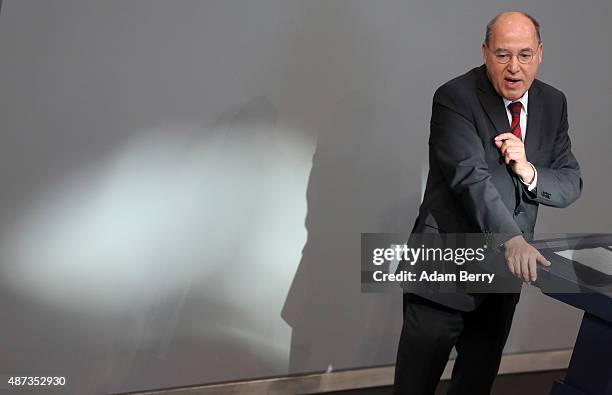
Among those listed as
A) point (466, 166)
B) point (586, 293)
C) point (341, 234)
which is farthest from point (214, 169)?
point (586, 293)

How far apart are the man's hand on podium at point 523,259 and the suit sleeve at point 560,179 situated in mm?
227

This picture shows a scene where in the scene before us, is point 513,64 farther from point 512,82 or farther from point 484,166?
point 484,166

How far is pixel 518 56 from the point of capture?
234 cm

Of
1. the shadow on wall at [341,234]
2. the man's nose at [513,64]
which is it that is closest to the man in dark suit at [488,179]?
the man's nose at [513,64]

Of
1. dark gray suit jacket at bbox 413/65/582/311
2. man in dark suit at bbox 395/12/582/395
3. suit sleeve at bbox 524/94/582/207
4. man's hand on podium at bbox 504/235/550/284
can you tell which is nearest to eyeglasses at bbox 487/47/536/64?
man in dark suit at bbox 395/12/582/395

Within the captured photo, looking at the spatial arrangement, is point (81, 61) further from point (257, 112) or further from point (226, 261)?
point (226, 261)

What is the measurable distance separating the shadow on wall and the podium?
116 cm

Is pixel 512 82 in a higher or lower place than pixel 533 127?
higher

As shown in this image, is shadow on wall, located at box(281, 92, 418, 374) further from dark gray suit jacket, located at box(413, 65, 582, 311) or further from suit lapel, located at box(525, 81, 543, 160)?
suit lapel, located at box(525, 81, 543, 160)

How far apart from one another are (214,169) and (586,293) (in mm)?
1571

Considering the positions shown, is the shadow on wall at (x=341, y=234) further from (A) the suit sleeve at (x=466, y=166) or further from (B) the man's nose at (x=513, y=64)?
(B) the man's nose at (x=513, y=64)

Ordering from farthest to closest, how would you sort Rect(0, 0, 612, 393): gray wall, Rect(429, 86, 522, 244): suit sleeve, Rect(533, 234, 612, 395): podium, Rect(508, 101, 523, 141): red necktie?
Rect(0, 0, 612, 393): gray wall → Rect(508, 101, 523, 141): red necktie → Rect(429, 86, 522, 244): suit sleeve → Rect(533, 234, 612, 395): podium

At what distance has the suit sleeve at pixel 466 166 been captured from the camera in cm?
233

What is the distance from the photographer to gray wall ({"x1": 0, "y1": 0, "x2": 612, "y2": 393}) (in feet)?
9.42
